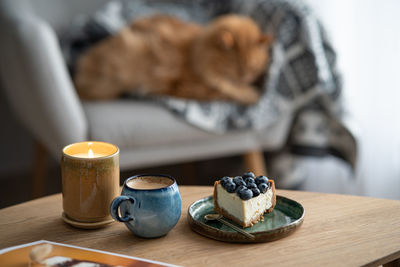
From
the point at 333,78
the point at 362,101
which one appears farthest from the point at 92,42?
the point at 362,101

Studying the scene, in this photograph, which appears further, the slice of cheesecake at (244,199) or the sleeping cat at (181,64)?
the sleeping cat at (181,64)

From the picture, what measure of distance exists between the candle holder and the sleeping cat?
996 millimetres

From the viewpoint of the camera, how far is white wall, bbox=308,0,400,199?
1.77 metres

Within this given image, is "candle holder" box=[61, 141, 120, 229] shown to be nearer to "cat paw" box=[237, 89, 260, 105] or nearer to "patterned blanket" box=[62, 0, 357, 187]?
"patterned blanket" box=[62, 0, 357, 187]

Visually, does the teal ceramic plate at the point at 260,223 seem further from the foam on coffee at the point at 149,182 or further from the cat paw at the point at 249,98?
the cat paw at the point at 249,98

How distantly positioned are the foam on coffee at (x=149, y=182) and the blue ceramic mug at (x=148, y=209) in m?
0.02

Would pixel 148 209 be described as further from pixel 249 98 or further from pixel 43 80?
pixel 249 98

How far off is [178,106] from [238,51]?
30 cm

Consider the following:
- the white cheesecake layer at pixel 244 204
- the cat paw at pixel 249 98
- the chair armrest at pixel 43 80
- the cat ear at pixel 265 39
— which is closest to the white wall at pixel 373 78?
the cat ear at pixel 265 39

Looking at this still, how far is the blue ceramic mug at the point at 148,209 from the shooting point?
0.69m

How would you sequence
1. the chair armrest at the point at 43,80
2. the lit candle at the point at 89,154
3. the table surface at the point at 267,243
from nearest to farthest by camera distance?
the table surface at the point at 267,243 < the lit candle at the point at 89,154 < the chair armrest at the point at 43,80

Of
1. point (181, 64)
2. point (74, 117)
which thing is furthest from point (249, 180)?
point (181, 64)

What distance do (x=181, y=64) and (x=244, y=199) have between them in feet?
3.78

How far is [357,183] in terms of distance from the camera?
1877 mm
